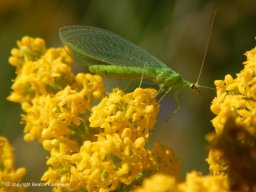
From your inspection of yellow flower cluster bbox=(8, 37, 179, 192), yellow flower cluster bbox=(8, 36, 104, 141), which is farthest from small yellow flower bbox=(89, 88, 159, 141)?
yellow flower cluster bbox=(8, 36, 104, 141)

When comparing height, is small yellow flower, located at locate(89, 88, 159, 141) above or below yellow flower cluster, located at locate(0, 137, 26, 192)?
above

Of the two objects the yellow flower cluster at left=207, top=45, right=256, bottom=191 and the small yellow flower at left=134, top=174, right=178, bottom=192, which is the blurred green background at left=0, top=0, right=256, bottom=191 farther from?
the small yellow flower at left=134, top=174, right=178, bottom=192

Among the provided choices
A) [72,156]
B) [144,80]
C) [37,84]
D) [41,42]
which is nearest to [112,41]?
[144,80]

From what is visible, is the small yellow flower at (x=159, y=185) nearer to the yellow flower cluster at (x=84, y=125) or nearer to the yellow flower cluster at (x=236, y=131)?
the yellow flower cluster at (x=236, y=131)

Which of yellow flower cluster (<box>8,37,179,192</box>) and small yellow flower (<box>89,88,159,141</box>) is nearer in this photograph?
yellow flower cluster (<box>8,37,179,192</box>)

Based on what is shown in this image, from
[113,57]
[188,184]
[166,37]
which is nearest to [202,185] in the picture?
[188,184]

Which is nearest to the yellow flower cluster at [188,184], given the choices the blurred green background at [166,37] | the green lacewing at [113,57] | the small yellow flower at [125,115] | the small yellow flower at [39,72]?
the small yellow flower at [125,115]

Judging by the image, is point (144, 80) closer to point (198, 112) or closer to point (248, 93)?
point (248, 93)
